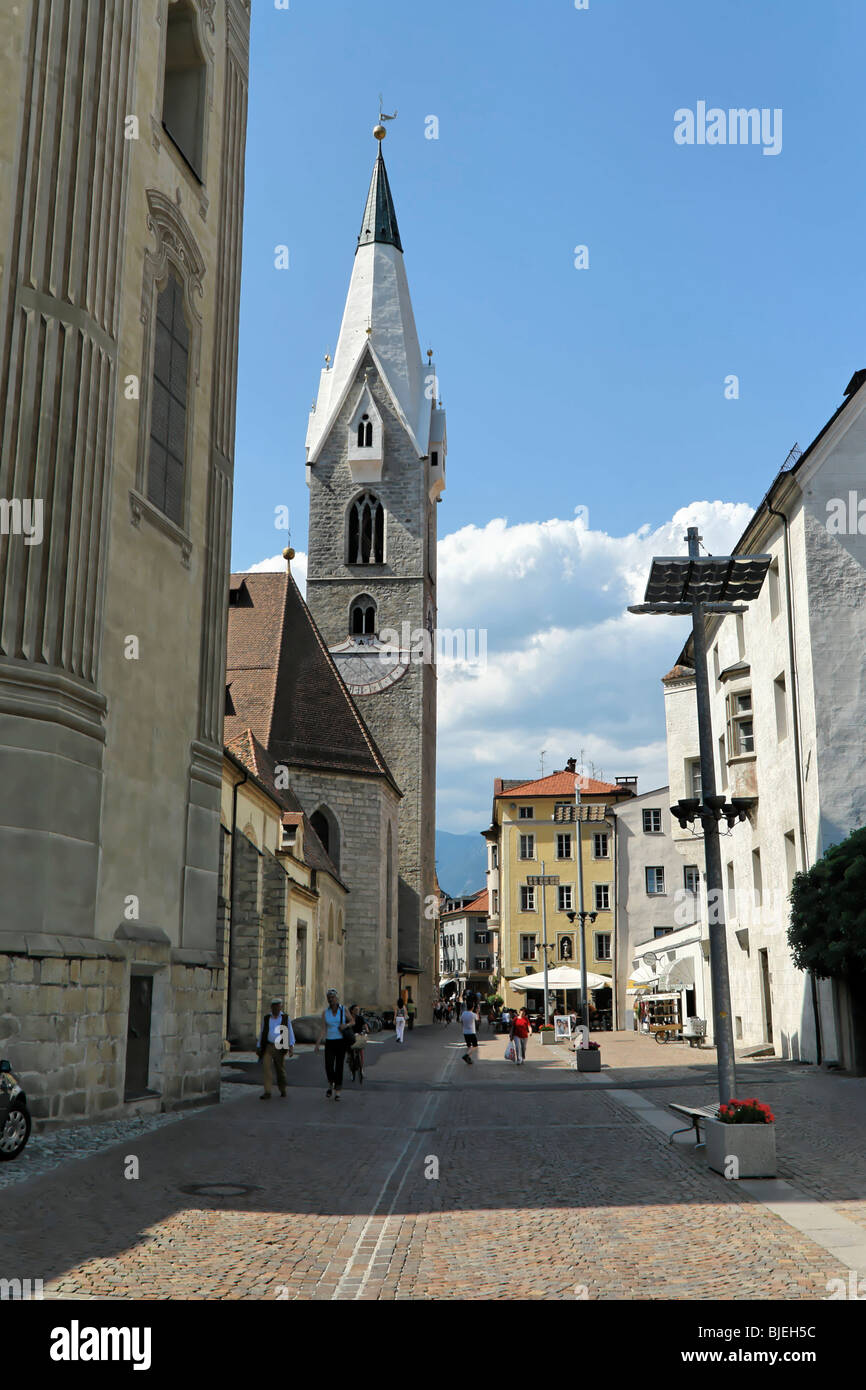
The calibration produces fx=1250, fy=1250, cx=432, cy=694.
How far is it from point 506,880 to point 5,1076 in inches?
2646

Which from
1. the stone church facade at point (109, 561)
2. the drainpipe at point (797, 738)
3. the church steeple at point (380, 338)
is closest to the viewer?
the stone church facade at point (109, 561)

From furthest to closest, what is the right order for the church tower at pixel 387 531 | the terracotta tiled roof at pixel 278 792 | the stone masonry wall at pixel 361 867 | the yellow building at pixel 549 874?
the yellow building at pixel 549 874 → the church tower at pixel 387 531 → the stone masonry wall at pixel 361 867 → the terracotta tiled roof at pixel 278 792

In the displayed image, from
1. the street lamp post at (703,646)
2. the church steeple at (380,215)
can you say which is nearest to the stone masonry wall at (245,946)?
the street lamp post at (703,646)

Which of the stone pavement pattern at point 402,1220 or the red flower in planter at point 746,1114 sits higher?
the red flower in planter at point 746,1114

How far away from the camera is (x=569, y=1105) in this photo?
753 inches

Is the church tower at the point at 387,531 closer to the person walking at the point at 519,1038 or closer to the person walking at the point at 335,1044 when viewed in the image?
the person walking at the point at 519,1038

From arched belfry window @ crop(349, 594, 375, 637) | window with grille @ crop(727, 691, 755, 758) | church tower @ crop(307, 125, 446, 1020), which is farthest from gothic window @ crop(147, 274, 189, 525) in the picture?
arched belfry window @ crop(349, 594, 375, 637)

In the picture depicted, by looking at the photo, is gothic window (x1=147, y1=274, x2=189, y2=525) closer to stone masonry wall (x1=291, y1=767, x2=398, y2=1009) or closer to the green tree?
A: the green tree

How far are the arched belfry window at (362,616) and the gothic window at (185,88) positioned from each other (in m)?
48.5

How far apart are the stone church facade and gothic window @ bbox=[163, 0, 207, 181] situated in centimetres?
4

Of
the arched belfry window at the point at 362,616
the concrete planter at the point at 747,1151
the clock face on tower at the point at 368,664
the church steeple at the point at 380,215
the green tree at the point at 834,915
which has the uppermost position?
the church steeple at the point at 380,215

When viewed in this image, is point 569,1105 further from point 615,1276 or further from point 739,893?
point 739,893

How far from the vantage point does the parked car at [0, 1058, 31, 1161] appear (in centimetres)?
1137

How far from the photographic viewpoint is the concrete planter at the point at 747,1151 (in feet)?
36.7
